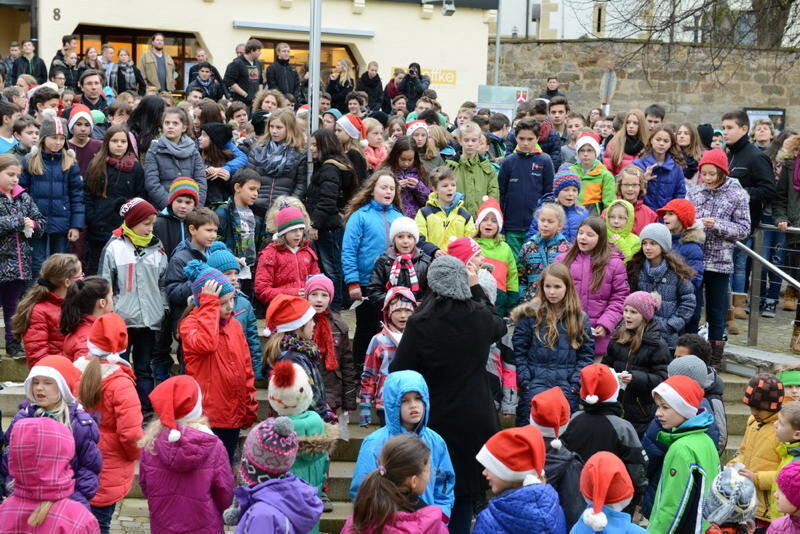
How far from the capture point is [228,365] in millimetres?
7719

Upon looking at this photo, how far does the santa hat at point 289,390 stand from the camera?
6348mm

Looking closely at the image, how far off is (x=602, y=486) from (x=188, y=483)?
226cm

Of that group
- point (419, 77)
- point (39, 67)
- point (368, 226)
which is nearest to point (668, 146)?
point (368, 226)

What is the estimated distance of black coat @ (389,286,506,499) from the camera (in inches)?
271

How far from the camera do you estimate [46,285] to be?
810cm

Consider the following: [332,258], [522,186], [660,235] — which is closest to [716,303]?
[660,235]

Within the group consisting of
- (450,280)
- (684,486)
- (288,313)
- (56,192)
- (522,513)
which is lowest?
(684,486)

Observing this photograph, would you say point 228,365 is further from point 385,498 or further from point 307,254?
point 385,498

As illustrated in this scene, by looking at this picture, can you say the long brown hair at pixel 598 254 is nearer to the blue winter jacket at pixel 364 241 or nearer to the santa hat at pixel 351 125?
the blue winter jacket at pixel 364 241

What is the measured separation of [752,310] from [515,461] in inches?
231

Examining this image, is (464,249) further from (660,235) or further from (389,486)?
(389,486)

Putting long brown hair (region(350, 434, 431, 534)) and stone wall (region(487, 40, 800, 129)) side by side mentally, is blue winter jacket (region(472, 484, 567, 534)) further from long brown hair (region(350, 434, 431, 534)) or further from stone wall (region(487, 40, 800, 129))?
stone wall (region(487, 40, 800, 129))

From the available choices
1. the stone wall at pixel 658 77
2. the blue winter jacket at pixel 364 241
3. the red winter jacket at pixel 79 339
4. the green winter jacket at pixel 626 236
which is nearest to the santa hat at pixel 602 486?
the red winter jacket at pixel 79 339

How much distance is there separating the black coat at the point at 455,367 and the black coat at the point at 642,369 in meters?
1.68
